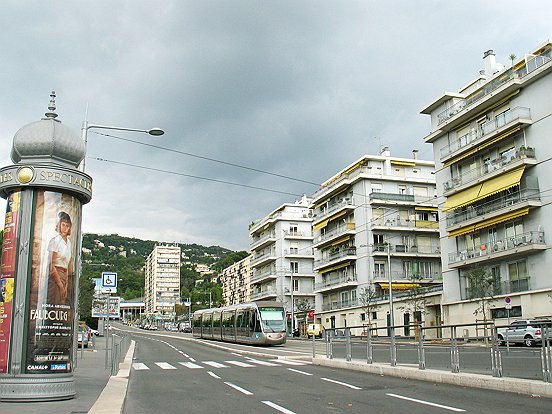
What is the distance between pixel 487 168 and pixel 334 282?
29.4m

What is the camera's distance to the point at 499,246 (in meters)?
43.2

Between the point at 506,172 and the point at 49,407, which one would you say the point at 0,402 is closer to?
the point at 49,407

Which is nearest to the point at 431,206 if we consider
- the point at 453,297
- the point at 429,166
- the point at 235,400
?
the point at 429,166

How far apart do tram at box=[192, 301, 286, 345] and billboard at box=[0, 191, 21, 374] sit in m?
29.3

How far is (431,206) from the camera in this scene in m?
65.6

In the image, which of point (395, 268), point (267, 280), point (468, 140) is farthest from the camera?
point (267, 280)

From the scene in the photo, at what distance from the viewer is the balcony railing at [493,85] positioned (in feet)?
135

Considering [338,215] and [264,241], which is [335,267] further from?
[264,241]

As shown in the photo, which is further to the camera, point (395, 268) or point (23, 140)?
point (395, 268)

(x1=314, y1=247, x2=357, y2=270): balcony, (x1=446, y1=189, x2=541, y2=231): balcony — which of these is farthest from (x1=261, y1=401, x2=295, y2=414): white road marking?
(x1=314, y1=247, x2=357, y2=270): balcony

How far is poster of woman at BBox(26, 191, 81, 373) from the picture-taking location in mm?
10562

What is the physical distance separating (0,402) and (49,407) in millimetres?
1232

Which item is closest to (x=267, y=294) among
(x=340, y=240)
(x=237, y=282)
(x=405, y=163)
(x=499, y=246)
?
(x=340, y=240)

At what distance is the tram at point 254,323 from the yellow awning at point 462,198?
17.8 m
